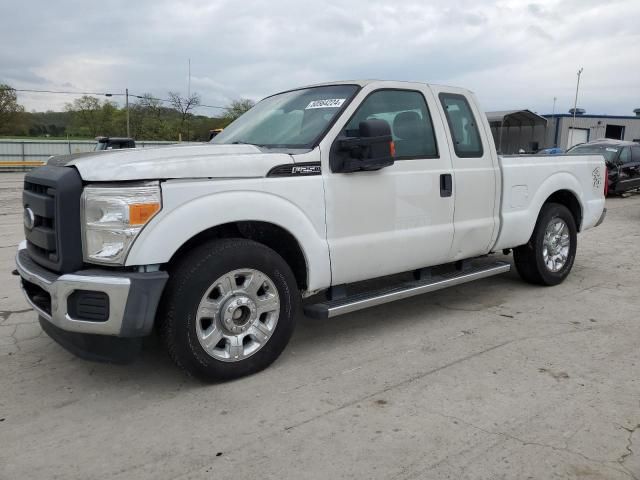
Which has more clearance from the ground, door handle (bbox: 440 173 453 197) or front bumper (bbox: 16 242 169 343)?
door handle (bbox: 440 173 453 197)

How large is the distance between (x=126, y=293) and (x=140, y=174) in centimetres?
67

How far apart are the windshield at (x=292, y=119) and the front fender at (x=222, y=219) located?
1.88 ft

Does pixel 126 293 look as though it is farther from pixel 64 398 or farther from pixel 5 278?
pixel 5 278

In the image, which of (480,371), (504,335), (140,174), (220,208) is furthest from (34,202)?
(504,335)

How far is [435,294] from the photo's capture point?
583 centimetres

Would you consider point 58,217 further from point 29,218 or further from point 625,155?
point 625,155

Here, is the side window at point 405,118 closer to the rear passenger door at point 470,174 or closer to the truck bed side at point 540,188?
the rear passenger door at point 470,174

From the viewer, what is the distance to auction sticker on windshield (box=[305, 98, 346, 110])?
424cm

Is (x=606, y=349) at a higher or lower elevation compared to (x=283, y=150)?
lower

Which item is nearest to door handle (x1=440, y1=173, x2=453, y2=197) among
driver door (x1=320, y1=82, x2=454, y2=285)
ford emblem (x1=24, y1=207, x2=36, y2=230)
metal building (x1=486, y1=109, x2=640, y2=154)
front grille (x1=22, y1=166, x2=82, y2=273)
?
driver door (x1=320, y1=82, x2=454, y2=285)

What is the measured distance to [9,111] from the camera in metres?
61.7

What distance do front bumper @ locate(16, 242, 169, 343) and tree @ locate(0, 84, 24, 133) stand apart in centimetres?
6521

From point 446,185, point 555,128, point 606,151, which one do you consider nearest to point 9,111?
point 555,128

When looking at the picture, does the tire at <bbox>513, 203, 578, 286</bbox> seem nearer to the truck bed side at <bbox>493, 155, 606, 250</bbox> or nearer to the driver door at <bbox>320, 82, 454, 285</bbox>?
the truck bed side at <bbox>493, 155, 606, 250</bbox>
